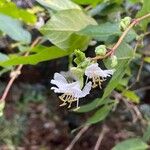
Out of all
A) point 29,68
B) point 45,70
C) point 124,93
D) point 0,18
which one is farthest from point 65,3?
point 29,68

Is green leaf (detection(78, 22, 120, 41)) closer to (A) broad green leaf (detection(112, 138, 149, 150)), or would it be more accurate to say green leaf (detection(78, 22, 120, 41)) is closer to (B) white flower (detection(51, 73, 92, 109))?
(B) white flower (detection(51, 73, 92, 109))

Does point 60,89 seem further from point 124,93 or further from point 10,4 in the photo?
point 124,93

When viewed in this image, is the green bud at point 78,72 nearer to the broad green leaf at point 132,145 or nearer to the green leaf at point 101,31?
the green leaf at point 101,31

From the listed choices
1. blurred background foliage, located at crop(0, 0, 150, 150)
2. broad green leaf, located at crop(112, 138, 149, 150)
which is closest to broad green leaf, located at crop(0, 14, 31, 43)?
blurred background foliage, located at crop(0, 0, 150, 150)

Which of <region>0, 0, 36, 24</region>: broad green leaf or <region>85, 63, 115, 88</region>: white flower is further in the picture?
<region>0, 0, 36, 24</region>: broad green leaf

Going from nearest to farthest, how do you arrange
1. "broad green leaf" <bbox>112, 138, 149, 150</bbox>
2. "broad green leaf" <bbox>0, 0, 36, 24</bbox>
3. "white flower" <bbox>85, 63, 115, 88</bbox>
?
"white flower" <bbox>85, 63, 115, 88</bbox>, "broad green leaf" <bbox>0, 0, 36, 24</bbox>, "broad green leaf" <bbox>112, 138, 149, 150</bbox>

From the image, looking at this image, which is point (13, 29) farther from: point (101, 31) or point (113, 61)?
point (113, 61)
